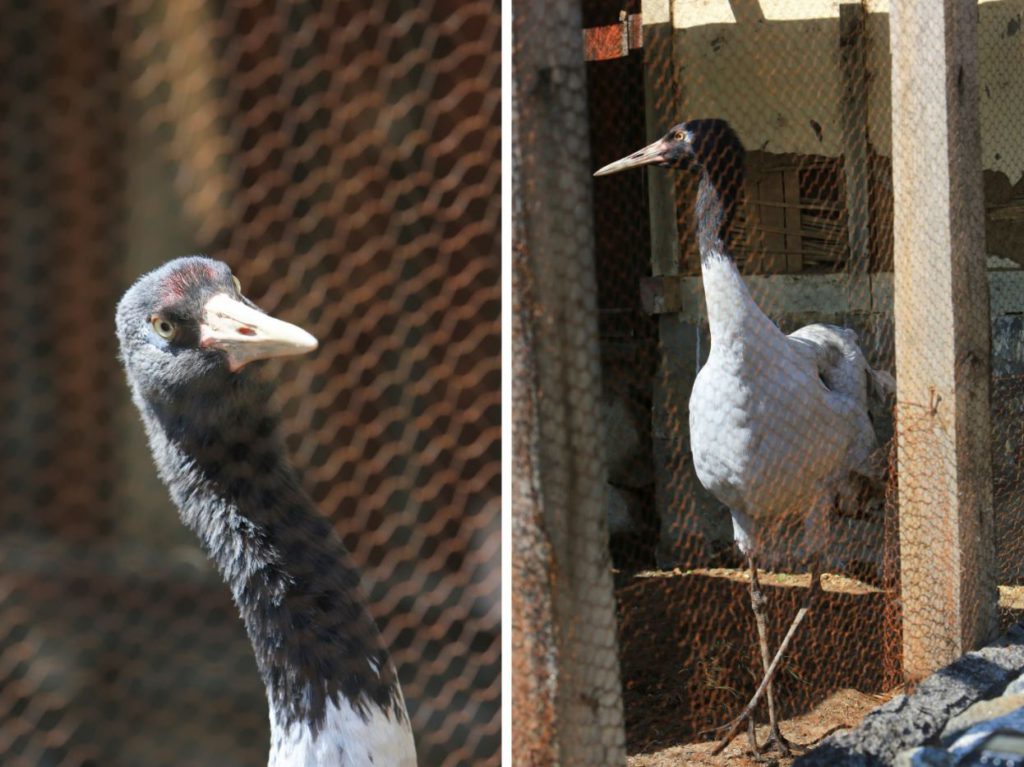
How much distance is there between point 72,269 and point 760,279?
3146mm

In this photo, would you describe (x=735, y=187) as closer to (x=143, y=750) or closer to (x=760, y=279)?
(x=760, y=279)

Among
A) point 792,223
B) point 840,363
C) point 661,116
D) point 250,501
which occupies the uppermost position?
point 661,116

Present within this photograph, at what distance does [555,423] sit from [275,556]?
3.20 feet

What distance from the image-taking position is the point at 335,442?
10.2 ft

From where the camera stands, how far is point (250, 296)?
3.10 metres

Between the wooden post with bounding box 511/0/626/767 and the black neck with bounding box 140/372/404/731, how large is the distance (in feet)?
2.61

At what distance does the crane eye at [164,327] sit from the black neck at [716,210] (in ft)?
6.02

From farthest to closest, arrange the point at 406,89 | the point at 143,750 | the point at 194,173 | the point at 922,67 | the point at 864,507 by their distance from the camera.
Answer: the point at 864,507
the point at 143,750
the point at 922,67
the point at 406,89
the point at 194,173

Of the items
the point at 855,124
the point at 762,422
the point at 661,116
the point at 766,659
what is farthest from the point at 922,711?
the point at 661,116

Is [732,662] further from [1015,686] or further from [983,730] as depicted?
[983,730]

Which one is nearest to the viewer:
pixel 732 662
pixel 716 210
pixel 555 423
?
pixel 555 423

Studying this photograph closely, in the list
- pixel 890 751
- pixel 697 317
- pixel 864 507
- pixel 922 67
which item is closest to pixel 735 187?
pixel 922 67

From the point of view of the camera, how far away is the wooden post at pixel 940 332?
2.84 m

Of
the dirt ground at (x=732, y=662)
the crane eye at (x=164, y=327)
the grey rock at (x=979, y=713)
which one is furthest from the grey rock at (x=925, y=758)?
the crane eye at (x=164, y=327)
